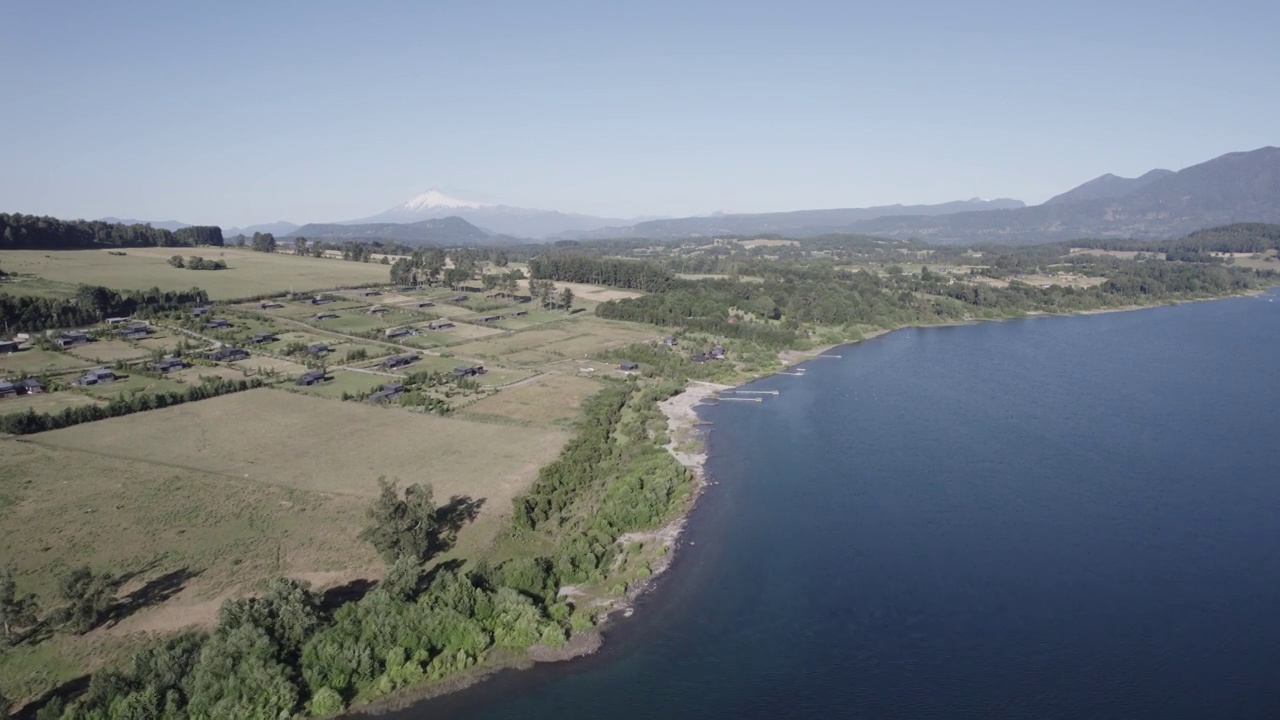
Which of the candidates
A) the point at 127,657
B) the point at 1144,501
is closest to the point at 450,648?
the point at 127,657

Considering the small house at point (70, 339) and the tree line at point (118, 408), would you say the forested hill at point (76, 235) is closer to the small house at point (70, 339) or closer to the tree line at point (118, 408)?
the small house at point (70, 339)

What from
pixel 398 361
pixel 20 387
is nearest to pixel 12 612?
pixel 20 387

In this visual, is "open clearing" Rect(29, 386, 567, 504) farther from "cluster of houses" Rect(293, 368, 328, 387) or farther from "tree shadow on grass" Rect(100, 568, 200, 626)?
"tree shadow on grass" Rect(100, 568, 200, 626)

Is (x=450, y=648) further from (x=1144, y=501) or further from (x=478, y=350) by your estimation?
(x=478, y=350)

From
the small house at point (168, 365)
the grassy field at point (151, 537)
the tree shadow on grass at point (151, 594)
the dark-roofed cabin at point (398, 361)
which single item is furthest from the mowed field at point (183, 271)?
the tree shadow on grass at point (151, 594)

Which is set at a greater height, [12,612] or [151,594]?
[12,612]

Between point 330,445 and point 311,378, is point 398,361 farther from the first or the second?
point 330,445
